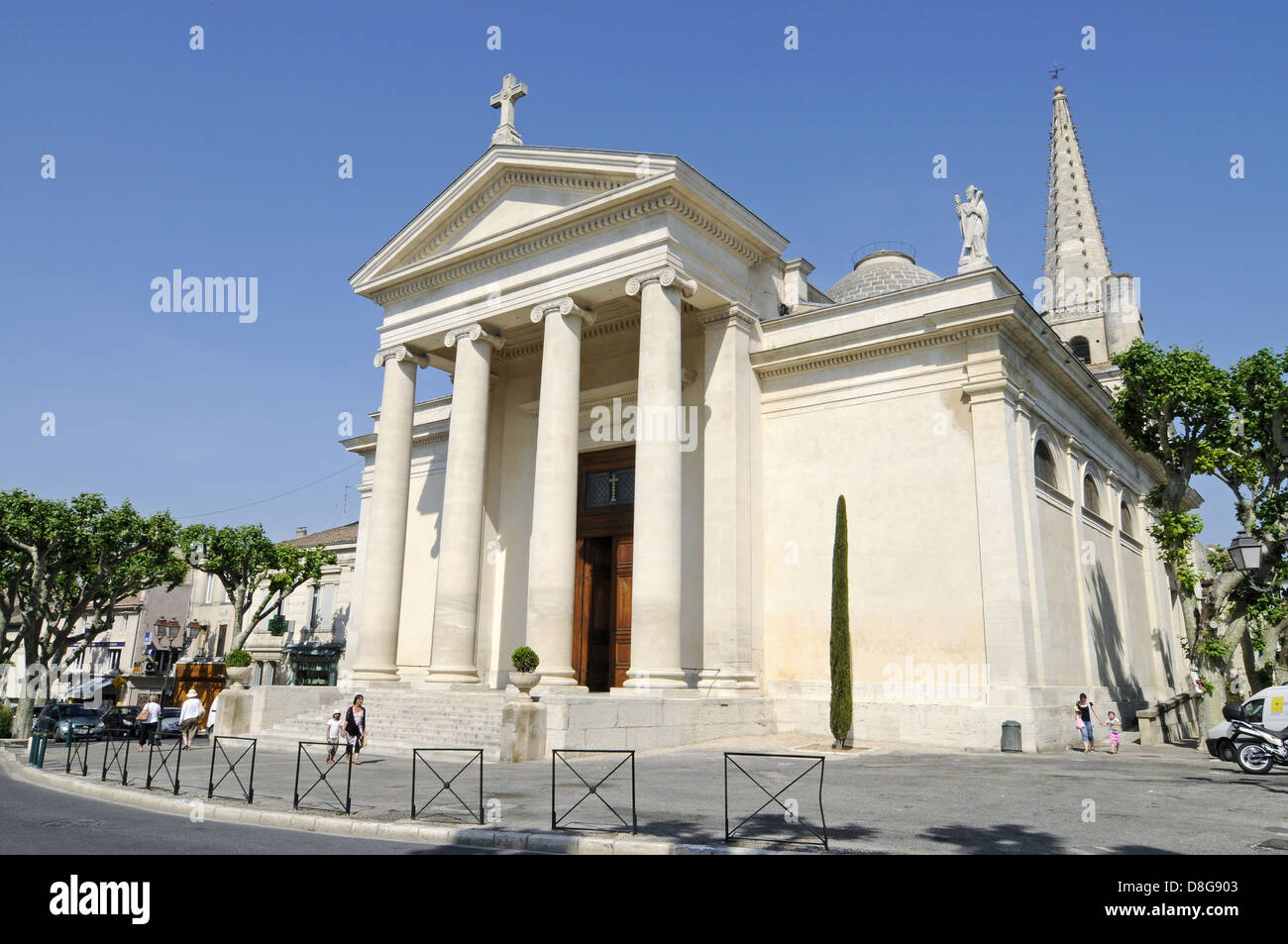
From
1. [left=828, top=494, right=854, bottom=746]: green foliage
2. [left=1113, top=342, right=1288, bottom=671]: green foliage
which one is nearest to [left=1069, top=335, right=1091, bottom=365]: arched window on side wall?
[left=1113, top=342, right=1288, bottom=671]: green foliage

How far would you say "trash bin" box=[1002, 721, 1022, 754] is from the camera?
19.1 meters

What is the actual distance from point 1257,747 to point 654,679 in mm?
11629

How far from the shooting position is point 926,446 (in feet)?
73.7

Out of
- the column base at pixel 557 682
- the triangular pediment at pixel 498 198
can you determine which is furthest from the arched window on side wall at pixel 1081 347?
the column base at pixel 557 682

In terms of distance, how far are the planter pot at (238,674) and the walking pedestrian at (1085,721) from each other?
21.6 m

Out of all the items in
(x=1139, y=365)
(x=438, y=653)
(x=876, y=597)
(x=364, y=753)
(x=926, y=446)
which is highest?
(x=1139, y=365)

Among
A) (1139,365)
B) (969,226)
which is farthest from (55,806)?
(1139,365)

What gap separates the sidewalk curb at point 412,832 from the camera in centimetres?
838

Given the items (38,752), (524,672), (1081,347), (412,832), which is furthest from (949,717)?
(1081,347)

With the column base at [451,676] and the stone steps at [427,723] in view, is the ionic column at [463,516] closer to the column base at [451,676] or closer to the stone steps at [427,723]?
the column base at [451,676]

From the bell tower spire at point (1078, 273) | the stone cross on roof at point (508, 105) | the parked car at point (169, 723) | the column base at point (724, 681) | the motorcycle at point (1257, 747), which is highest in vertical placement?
the bell tower spire at point (1078, 273)

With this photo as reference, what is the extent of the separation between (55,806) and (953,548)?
18.5 meters
